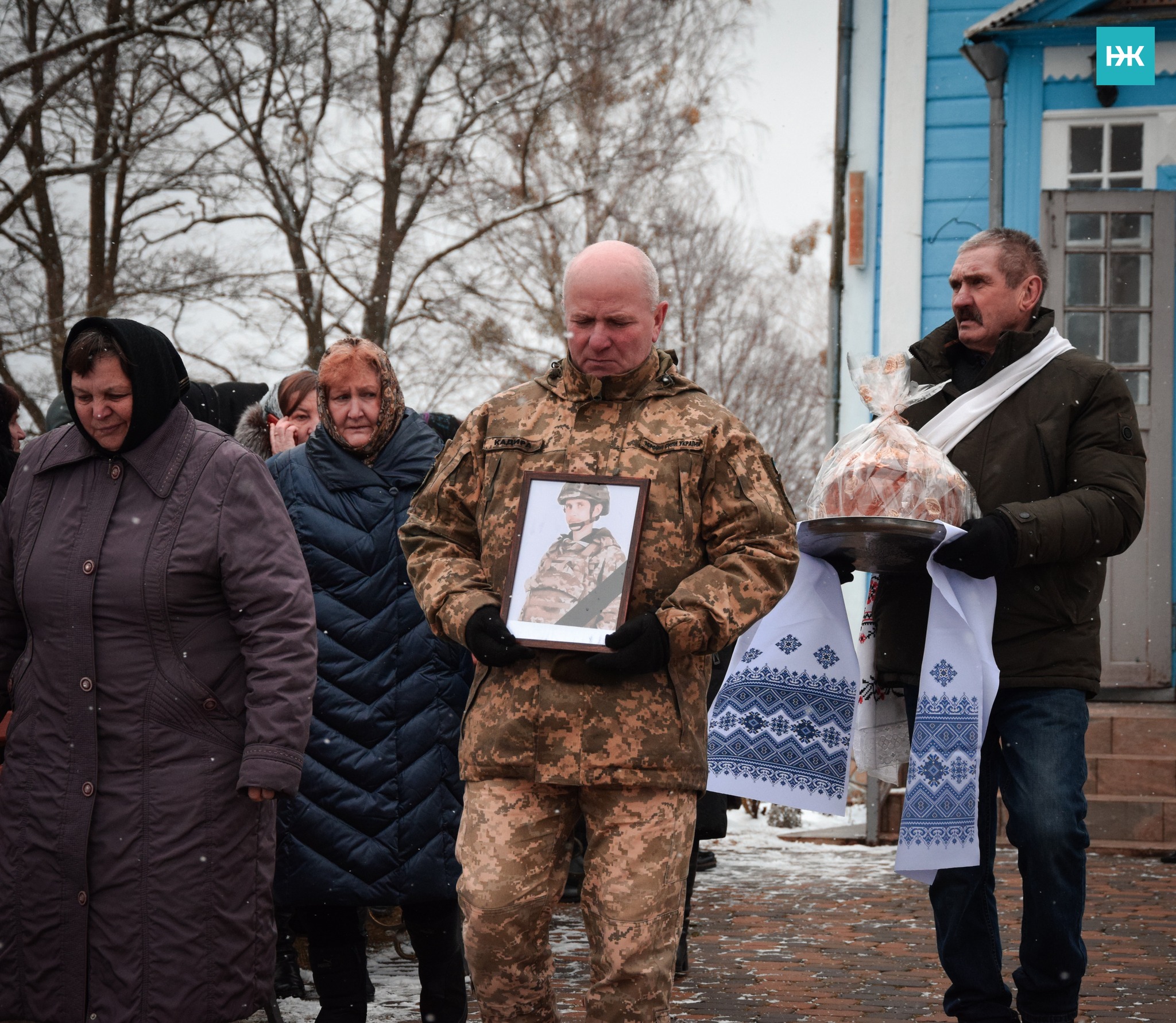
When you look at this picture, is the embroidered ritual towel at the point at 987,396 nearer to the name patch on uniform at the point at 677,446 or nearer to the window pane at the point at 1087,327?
the name patch on uniform at the point at 677,446

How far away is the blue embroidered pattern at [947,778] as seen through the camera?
12.9 ft

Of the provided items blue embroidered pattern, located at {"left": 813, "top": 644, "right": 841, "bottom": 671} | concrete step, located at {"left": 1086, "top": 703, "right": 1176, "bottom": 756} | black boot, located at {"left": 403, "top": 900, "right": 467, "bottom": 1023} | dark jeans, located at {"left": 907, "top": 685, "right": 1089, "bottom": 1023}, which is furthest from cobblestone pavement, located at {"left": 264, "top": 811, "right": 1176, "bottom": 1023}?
blue embroidered pattern, located at {"left": 813, "top": 644, "right": 841, "bottom": 671}

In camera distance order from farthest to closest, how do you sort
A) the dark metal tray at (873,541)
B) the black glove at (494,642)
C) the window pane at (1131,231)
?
the window pane at (1131,231) → the dark metal tray at (873,541) → the black glove at (494,642)

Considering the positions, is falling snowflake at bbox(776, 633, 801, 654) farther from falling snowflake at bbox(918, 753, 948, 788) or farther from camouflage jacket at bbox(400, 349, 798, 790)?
camouflage jacket at bbox(400, 349, 798, 790)

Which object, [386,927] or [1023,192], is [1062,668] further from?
[1023,192]

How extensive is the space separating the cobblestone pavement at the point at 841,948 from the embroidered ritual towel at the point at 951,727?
1.06 meters

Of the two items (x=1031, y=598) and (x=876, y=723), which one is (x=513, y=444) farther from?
(x=876, y=723)

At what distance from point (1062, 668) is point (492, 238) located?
1750 centimetres

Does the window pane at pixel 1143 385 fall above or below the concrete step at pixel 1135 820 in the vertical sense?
above

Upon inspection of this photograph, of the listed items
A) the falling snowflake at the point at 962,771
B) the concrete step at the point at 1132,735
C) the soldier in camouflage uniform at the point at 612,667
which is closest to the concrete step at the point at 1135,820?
the concrete step at the point at 1132,735

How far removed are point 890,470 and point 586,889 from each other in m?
1.37

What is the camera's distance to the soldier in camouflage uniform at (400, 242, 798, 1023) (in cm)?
324

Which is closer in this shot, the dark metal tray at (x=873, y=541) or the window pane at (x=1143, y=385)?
the dark metal tray at (x=873, y=541)

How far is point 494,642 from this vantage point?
3230 mm
